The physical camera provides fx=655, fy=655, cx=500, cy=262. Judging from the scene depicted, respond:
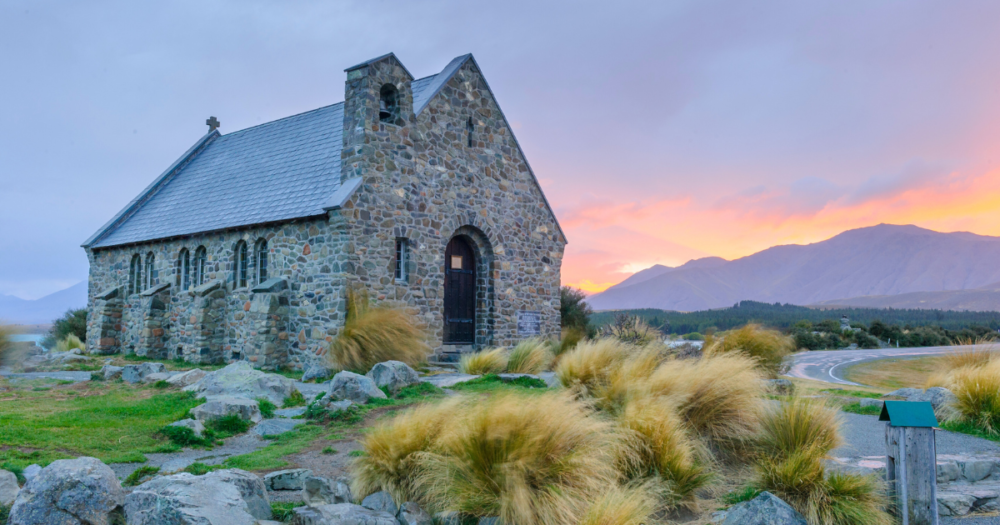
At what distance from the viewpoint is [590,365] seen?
9.98 m

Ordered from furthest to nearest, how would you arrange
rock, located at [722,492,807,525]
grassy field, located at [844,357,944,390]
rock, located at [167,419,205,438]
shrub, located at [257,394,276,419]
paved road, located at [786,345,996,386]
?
paved road, located at [786,345,996,386], grassy field, located at [844,357,944,390], shrub, located at [257,394,276,419], rock, located at [167,419,205,438], rock, located at [722,492,807,525]

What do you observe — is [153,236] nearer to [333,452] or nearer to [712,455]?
[333,452]

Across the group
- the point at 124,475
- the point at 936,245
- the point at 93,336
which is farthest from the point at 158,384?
the point at 936,245

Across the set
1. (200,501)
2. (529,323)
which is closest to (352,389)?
(200,501)

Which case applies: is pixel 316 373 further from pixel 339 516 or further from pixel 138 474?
pixel 339 516

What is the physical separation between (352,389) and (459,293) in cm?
836

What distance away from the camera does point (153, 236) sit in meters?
21.2

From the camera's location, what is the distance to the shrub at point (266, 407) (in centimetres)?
959

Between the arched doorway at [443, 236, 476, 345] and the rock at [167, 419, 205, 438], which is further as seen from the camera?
the arched doorway at [443, 236, 476, 345]

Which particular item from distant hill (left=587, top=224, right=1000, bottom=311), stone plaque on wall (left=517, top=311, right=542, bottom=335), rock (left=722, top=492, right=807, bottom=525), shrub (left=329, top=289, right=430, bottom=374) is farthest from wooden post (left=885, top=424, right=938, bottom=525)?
distant hill (left=587, top=224, right=1000, bottom=311)

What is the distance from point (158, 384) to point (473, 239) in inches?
349

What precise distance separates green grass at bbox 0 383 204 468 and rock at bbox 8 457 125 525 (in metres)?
1.83

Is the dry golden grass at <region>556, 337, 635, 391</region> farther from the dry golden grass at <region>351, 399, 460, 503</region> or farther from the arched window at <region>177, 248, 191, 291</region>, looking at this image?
the arched window at <region>177, 248, 191, 291</region>

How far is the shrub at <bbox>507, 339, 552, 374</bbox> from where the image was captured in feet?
48.0
